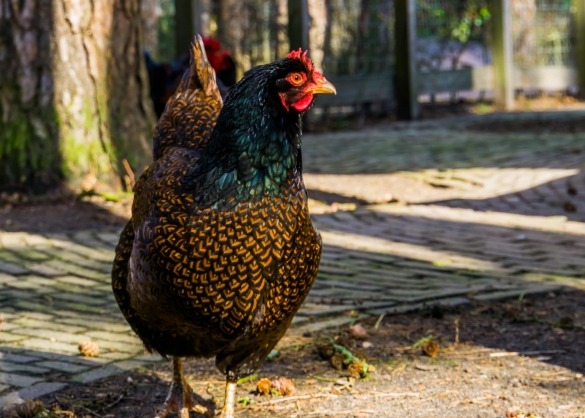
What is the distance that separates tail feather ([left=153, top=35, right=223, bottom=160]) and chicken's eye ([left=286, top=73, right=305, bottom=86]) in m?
0.88

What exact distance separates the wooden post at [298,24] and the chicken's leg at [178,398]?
10.2m

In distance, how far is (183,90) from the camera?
4.86m

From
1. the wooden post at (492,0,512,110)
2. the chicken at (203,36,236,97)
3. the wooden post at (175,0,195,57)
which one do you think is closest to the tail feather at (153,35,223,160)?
the chicken at (203,36,236,97)

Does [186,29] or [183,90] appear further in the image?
[186,29]

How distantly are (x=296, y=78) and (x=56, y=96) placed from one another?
221 inches

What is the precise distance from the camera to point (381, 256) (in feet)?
22.9

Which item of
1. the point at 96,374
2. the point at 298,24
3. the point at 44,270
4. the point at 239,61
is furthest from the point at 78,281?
the point at 239,61

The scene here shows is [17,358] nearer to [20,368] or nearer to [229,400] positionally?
[20,368]

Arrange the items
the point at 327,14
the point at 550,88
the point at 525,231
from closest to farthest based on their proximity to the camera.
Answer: the point at 525,231, the point at 327,14, the point at 550,88

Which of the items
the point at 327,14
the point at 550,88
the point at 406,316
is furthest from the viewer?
the point at 550,88

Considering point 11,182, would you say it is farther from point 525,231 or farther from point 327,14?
point 327,14

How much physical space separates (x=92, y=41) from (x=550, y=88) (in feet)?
40.2

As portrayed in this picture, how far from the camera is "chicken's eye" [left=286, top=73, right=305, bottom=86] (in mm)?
3543

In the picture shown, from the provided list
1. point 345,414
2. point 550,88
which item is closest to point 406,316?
point 345,414
